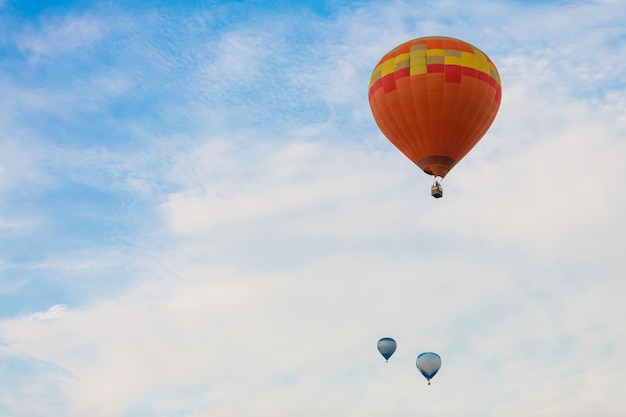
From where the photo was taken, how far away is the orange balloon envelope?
6059 centimetres

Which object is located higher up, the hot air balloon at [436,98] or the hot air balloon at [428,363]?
the hot air balloon at [436,98]

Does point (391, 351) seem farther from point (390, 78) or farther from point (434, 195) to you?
point (390, 78)

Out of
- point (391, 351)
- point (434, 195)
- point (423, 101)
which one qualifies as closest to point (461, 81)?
point (423, 101)

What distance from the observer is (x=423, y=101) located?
199 ft

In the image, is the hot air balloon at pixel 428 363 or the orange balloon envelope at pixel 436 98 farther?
the hot air balloon at pixel 428 363

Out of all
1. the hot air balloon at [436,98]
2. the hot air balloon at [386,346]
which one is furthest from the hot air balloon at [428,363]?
the hot air balloon at [436,98]

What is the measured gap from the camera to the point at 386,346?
2768 inches

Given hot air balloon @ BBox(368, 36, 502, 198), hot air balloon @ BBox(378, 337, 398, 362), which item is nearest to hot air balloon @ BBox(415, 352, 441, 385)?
hot air balloon @ BBox(378, 337, 398, 362)

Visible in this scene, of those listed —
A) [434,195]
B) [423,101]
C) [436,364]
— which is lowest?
[436,364]

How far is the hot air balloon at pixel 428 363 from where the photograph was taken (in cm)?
6931

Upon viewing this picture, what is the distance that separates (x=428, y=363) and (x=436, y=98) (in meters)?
19.0

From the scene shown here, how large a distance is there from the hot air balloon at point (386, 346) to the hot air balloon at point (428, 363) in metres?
1.83

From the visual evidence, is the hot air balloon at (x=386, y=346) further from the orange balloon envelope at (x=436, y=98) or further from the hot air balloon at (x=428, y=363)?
the orange balloon envelope at (x=436, y=98)

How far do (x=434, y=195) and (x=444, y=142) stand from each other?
3193 millimetres
